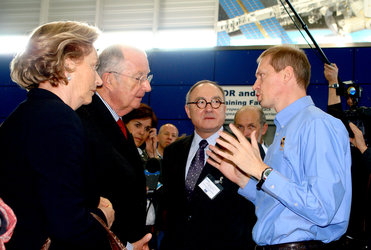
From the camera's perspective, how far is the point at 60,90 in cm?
126

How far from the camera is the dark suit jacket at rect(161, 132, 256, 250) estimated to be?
2160 mm

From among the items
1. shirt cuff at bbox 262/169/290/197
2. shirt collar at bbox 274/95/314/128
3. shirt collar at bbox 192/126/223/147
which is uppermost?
shirt collar at bbox 274/95/314/128

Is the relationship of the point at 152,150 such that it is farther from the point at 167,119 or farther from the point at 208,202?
the point at 167,119

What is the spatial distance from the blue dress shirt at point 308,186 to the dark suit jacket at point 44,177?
0.75m

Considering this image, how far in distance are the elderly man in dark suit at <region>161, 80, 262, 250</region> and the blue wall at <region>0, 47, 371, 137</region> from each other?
3.28m

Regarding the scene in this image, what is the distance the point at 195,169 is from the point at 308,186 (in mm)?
1075

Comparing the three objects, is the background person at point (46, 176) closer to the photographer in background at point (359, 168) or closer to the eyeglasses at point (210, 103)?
the eyeglasses at point (210, 103)

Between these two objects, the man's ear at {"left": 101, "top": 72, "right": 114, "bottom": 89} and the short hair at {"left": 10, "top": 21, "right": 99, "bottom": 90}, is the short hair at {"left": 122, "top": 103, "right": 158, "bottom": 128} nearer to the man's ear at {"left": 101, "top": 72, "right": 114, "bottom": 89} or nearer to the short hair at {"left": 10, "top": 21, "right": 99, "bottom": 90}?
the man's ear at {"left": 101, "top": 72, "right": 114, "bottom": 89}

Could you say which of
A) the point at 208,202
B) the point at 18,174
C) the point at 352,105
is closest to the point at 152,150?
the point at 208,202

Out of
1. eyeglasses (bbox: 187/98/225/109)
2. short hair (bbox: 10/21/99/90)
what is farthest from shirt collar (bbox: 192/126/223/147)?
short hair (bbox: 10/21/99/90)

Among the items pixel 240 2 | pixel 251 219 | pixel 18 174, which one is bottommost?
pixel 251 219

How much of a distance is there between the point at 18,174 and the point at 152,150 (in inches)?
99.0

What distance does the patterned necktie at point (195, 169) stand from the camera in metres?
2.38

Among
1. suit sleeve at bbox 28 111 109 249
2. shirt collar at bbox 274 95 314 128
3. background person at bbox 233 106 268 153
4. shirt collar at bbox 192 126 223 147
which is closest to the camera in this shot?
suit sleeve at bbox 28 111 109 249
